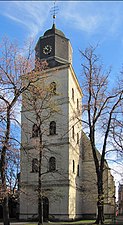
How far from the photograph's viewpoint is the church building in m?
32.2

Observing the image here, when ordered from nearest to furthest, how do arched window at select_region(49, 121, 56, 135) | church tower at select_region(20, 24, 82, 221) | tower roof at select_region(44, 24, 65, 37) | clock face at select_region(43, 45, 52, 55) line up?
1. church tower at select_region(20, 24, 82, 221)
2. arched window at select_region(49, 121, 56, 135)
3. clock face at select_region(43, 45, 52, 55)
4. tower roof at select_region(44, 24, 65, 37)

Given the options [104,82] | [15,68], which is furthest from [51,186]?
[15,68]

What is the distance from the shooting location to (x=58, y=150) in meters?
33.9

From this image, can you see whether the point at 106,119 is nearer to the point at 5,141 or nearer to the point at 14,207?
the point at 5,141

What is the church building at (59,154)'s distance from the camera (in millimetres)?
32188

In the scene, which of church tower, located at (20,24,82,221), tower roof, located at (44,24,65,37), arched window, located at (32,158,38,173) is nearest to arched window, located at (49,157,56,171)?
church tower, located at (20,24,82,221)

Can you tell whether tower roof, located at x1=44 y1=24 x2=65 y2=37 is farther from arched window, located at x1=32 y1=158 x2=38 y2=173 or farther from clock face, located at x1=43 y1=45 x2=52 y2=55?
arched window, located at x1=32 y1=158 x2=38 y2=173

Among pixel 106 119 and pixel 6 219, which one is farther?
pixel 106 119

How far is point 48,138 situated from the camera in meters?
35.0

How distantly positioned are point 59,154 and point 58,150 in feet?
1.74

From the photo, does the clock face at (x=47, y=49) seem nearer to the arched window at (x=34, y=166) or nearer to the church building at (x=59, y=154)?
the church building at (x=59, y=154)

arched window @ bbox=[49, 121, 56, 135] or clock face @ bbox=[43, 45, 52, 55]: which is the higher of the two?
clock face @ bbox=[43, 45, 52, 55]

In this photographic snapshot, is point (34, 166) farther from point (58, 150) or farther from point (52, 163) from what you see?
point (58, 150)

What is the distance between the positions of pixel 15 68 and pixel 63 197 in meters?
17.2
